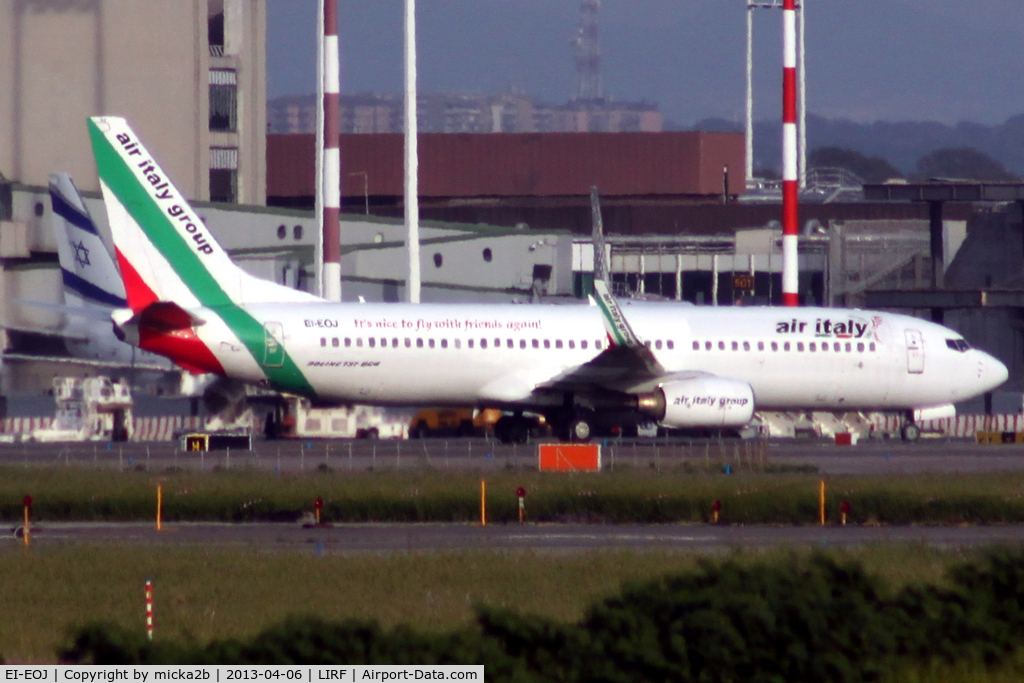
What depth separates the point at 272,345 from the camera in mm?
34781

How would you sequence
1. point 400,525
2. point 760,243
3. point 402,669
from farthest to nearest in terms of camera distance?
point 760,243, point 400,525, point 402,669

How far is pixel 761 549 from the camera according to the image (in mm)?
19516

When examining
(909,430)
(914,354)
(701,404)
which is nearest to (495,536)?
(701,404)

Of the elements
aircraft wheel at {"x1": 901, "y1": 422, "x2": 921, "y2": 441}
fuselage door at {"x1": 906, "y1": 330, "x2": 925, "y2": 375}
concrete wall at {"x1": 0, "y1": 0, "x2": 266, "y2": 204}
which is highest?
concrete wall at {"x1": 0, "y1": 0, "x2": 266, "y2": 204}

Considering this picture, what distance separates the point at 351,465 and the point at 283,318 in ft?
15.6

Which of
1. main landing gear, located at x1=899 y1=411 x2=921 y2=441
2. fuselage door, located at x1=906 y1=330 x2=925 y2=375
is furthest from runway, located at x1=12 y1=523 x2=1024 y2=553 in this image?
main landing gear, located at x1=899 y1=411 x2=921 y2=441

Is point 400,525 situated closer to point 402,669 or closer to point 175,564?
point 175,564

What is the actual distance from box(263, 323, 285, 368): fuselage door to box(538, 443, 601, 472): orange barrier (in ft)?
25.7

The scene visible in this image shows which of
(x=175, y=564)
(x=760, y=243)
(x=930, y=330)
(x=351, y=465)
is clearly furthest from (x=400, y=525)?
(x=760, y=243)

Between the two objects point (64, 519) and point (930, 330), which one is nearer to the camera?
point (64, 519)

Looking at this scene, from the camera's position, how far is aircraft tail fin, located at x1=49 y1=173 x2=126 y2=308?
52469 millimetres

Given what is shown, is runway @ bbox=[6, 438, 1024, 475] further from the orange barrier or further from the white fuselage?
the white fuselage

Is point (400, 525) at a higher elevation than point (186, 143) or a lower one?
lower

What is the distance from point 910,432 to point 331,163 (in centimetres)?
1959
